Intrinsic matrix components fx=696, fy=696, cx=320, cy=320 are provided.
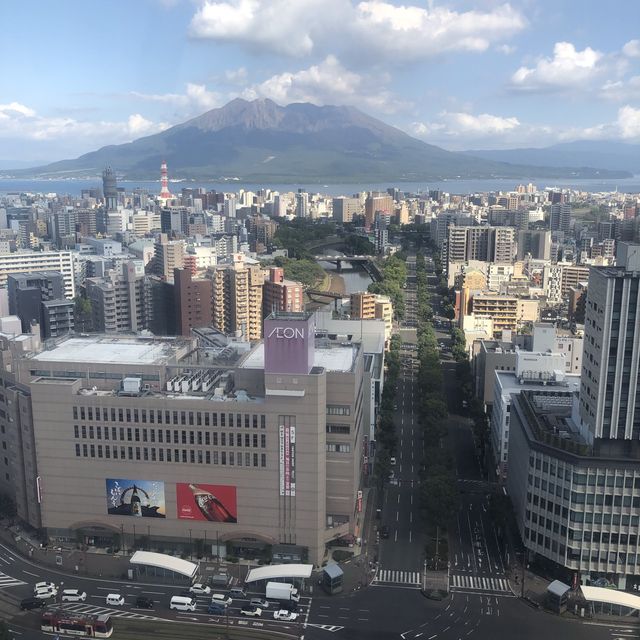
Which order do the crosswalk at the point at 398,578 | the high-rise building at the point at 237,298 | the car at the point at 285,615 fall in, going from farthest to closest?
1. the high-rise building at the point at 237,298
2. the crosswalk at the point at 398,578
3. the car at the point at 285,615

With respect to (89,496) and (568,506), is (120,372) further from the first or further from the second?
(568,506)

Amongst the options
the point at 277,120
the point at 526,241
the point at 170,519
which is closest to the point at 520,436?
the point at 170,519

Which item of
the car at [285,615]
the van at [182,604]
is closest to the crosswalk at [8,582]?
the van at [182,604]

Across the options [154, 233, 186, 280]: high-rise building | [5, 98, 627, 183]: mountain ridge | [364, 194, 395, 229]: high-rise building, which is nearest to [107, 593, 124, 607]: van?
[154, 233, 186, 280]: high-rise building

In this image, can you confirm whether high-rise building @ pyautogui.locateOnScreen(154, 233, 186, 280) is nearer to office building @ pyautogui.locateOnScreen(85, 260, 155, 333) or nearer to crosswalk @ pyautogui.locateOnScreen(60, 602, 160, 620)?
office building @ pyautogui.locateOnScreen(85, 260, 155, 333)

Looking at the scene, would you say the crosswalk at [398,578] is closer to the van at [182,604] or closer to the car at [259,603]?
the car at [259,603]

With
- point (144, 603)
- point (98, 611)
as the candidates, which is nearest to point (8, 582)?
point (98, 611)

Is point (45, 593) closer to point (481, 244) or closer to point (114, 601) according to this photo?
point (114, 601)
